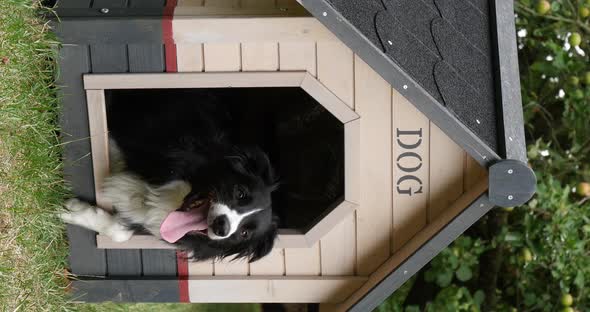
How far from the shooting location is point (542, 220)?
4.33m

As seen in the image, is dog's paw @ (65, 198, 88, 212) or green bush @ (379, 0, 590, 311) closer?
dog's paw @ (65, 198, 88, 212)

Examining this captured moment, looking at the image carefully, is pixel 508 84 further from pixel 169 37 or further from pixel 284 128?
pixel 169 37

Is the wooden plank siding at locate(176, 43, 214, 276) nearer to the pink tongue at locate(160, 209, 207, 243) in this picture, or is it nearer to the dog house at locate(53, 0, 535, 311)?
the dog house at locate(53, 0, 535, 311)

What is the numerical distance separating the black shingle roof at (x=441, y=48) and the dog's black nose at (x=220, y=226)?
0.87m

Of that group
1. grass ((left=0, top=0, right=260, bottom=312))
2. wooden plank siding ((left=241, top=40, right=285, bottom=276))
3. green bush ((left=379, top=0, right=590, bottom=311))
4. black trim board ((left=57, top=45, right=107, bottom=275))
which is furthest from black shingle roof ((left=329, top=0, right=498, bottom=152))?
green bush ((left=379, top=0, right=590, bottom=311))

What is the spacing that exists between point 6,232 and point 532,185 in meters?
2.08

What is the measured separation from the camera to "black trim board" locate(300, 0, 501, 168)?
253 centimetres

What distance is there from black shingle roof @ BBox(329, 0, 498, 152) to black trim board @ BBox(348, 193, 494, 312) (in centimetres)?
26

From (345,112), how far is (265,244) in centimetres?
64

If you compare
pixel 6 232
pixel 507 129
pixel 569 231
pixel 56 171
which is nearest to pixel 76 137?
pixel 56 171

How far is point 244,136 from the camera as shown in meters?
3.49

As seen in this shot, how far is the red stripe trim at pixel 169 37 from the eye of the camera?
2.91 metres

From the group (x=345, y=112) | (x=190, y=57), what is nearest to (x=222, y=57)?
(x=190, y=57)

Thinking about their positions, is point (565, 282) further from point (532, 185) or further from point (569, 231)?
point (532, 185)
